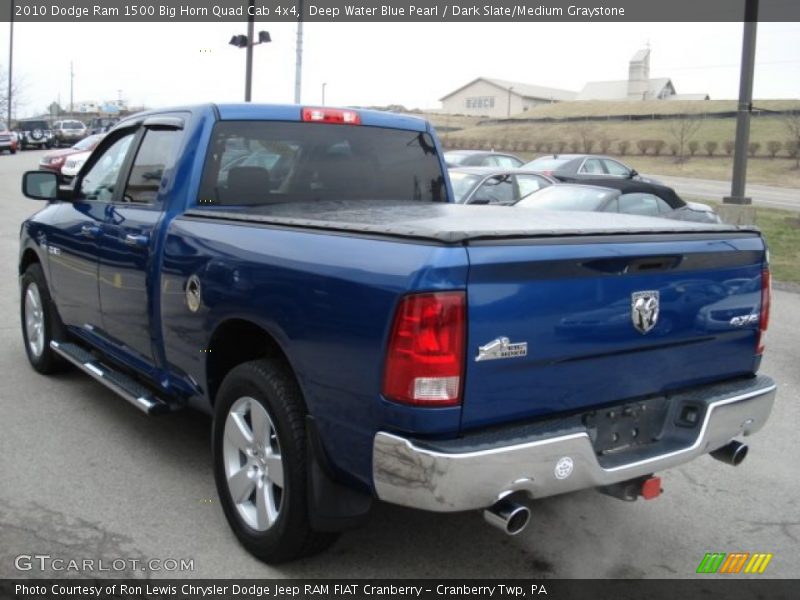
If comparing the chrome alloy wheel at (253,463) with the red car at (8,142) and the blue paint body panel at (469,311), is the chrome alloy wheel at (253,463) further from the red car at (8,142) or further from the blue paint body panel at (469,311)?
Result: the red car at (8,142)

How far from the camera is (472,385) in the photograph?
9.30 ft

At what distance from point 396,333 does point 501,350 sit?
0.37m

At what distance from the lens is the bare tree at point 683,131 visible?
5294cm

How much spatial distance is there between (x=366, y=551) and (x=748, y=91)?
12.0 m

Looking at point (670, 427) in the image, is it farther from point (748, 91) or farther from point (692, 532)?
point (748, 91)

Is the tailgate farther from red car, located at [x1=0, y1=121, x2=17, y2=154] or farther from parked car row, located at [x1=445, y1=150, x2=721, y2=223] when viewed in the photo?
red car, located at [x1=0, y1=121, x2=17, y2=154]

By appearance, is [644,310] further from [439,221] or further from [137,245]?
[137,245]

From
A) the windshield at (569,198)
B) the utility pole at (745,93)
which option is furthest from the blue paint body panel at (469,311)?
the utility pole at (745,93)

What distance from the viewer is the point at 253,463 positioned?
3641 mm

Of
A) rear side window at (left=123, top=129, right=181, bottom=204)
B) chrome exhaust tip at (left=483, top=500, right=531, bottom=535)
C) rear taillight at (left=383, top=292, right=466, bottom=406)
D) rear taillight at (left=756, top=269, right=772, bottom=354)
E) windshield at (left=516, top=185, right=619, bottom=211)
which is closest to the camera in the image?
rear taillight at (left=383, top=292, right=466, bottom=406)

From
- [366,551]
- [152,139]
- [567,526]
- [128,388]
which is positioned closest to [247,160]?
[152,139]

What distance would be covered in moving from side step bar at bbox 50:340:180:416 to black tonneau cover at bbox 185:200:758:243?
41.5 inches

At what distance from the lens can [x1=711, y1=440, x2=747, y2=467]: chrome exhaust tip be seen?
3.72 m

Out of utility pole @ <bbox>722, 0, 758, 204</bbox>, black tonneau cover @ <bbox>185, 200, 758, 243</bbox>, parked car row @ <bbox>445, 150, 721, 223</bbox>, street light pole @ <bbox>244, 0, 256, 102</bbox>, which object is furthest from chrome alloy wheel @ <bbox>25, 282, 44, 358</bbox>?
street light pole @ <bbox>244, 0, 256, 102</bbox>
